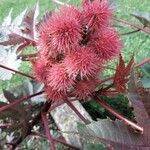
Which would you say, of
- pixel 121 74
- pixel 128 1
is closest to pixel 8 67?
pixel 121 74

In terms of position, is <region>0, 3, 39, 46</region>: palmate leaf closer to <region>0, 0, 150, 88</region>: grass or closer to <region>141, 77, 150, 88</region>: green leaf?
<region>141, 77, 150, 88</region>: green leaf

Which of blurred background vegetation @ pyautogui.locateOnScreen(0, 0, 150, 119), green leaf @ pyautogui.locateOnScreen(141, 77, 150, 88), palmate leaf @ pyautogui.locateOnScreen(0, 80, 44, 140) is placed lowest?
blurred background vegetation @ pyautogui.locateOnScreen(0, 0, 150, 119)

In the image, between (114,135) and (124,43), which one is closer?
(114,135)

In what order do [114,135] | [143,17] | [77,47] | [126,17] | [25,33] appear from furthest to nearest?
[126,17] → [143,17] → [25,33] → [77,47] → [114,135]

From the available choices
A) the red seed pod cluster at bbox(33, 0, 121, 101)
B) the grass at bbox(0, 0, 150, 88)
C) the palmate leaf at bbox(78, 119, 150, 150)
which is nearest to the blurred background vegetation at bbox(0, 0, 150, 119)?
the grass at bbox(0, 0, 150, 88)

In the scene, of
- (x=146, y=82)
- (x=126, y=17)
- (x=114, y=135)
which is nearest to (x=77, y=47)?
(x=114, y=135)

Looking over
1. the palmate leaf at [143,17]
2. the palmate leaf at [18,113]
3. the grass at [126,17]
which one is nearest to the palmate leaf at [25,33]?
the palmate leaf at [18,113]

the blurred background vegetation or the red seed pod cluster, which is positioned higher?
the red seed pod cluster

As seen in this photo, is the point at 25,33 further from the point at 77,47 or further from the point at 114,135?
the point at 114,135

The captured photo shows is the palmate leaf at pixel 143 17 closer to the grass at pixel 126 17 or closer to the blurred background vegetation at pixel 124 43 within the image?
the blurred background vegetation at pixel 124 43


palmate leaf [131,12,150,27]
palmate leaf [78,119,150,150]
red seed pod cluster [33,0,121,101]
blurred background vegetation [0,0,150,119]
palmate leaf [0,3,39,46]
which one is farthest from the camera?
blurred background vegetation [0,0,150,119]
